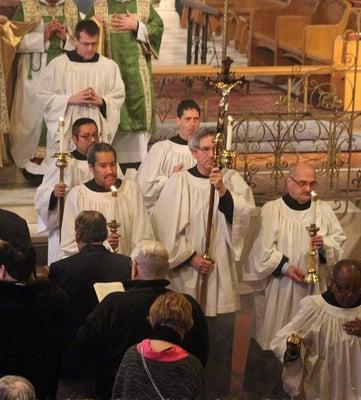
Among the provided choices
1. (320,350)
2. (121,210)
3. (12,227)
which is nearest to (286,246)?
(121,210)

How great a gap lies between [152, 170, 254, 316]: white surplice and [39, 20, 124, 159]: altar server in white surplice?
163cm

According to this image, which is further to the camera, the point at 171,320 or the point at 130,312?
the point at 130,312

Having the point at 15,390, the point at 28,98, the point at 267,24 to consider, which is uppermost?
the point at 267,24

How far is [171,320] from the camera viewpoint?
18.9ft

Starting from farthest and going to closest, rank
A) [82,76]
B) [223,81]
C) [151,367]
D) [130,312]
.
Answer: [82,76], [223,81], [130,312], [151,367]

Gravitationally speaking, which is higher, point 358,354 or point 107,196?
point 107,196

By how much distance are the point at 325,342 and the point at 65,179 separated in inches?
105

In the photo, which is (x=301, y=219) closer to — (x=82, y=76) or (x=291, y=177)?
(x=291, y=177)

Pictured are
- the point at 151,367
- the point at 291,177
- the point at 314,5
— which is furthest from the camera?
the point at 314,5

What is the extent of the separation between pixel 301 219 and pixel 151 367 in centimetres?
299

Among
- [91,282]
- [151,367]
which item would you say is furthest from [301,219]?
[151,367]

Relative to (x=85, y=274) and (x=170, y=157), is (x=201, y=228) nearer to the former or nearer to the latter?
(x=170, y=157)

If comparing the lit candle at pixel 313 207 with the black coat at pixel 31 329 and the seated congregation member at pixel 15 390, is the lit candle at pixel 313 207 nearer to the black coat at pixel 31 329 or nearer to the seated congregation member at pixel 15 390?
the black coat at pixel 31 329

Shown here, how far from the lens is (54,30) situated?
1036 cm
